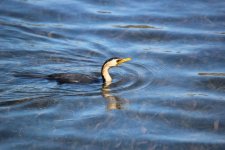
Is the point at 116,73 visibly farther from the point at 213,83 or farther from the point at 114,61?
the point at 213,83

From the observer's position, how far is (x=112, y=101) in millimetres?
13375

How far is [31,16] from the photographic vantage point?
19.0 metres

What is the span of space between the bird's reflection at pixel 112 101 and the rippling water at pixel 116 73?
22 millimetres

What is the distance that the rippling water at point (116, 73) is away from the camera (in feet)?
38.6

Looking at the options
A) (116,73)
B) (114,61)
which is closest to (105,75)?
(114,61)

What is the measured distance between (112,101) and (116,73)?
6.50 ft

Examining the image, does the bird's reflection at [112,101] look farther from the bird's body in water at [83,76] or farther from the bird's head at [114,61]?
the bird's head at [114,61]

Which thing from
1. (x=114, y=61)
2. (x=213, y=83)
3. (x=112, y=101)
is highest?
(x=114, y=61)

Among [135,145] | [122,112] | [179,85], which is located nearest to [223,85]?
[179,85]

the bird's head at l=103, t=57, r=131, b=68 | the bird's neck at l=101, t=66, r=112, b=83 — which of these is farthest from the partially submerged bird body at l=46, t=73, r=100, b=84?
the bird's head at l=103, t=57, r=131, b=68

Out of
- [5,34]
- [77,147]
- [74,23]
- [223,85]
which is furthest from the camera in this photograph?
[74,23]

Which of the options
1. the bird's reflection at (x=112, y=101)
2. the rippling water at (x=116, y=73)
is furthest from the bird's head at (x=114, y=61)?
the bird's reflection at (x=112, y=101)

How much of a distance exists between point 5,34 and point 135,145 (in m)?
6.93

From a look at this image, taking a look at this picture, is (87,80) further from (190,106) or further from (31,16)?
(31,16)
